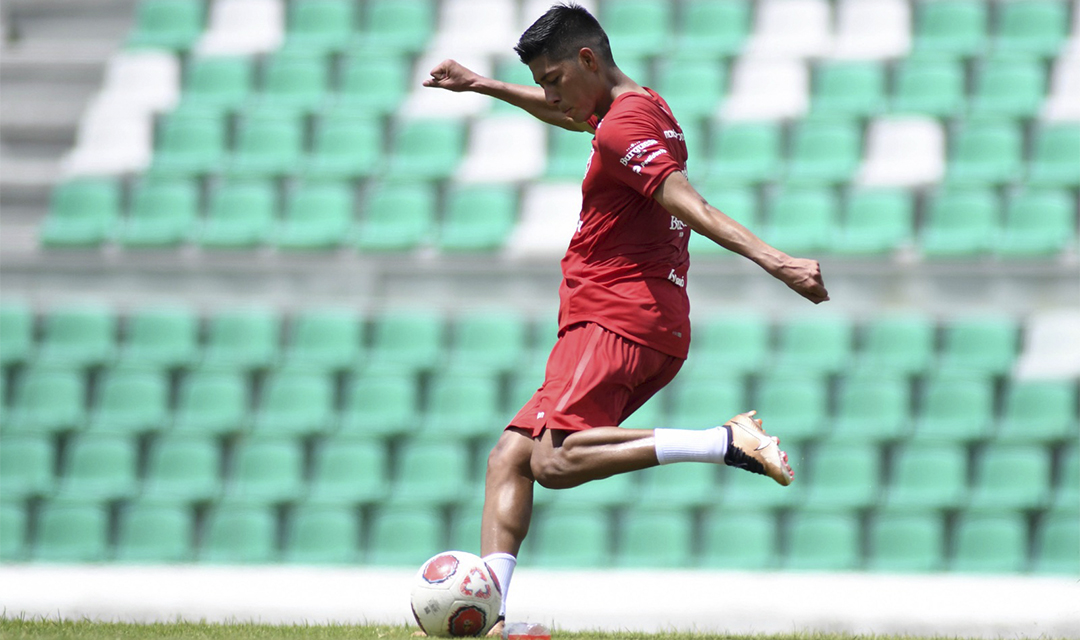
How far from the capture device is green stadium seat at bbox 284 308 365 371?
862 centimetres

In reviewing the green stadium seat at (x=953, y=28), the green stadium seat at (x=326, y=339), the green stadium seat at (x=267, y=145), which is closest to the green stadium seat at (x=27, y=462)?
the green stadium seat at (x=326, y=339)

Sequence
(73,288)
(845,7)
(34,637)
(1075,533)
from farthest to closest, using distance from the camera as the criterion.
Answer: (845,7) → (73,288) → (1075,533) → (34,637)

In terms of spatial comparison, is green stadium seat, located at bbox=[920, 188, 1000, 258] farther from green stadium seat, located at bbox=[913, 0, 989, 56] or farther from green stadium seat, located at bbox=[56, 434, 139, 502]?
green stadium seat, located at bbox=[56, 434, 139, 502]

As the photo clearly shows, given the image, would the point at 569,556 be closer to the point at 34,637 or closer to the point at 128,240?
the point at 34,637

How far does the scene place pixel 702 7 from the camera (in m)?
11.1

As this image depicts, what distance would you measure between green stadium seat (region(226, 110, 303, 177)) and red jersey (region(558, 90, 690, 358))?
6386mm

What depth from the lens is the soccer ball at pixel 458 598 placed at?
3.92 metres

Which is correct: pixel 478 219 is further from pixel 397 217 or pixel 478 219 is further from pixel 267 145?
pixel 267 145

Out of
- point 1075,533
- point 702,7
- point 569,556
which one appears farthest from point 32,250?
point 1075,533

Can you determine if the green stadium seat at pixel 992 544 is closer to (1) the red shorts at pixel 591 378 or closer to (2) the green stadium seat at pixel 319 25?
(1) the red shorts at pixel 591 378

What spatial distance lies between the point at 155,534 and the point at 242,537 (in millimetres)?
565

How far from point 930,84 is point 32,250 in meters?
7.45

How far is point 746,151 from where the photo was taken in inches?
384

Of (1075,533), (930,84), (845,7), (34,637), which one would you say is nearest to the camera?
(34,637)
